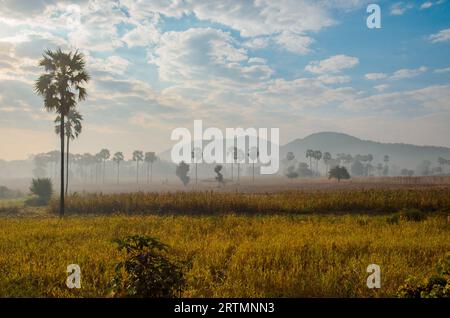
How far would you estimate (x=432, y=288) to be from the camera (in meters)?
7.55

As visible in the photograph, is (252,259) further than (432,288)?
Yes

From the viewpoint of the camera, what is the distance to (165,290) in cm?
793

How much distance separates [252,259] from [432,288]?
16.3ft

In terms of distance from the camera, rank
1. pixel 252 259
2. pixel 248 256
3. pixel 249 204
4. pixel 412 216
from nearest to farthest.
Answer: pixel 252 259 → pixel 248 256 → pixel 412 216 → pixel 249 204

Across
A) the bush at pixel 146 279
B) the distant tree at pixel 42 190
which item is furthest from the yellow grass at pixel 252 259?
the distant tree at pixel 42 190

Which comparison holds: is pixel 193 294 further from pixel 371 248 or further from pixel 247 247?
pixel 371 248

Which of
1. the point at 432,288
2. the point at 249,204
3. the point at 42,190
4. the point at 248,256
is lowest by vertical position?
the point at 249,204

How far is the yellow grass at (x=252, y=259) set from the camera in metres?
8.80

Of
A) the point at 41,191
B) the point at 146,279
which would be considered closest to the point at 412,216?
the point at 146,279

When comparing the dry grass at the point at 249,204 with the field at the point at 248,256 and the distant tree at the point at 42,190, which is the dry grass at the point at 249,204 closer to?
the field at the point at 248,256

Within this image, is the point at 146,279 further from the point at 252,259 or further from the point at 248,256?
the point at 248,256

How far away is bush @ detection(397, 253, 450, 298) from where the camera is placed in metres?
7.24
